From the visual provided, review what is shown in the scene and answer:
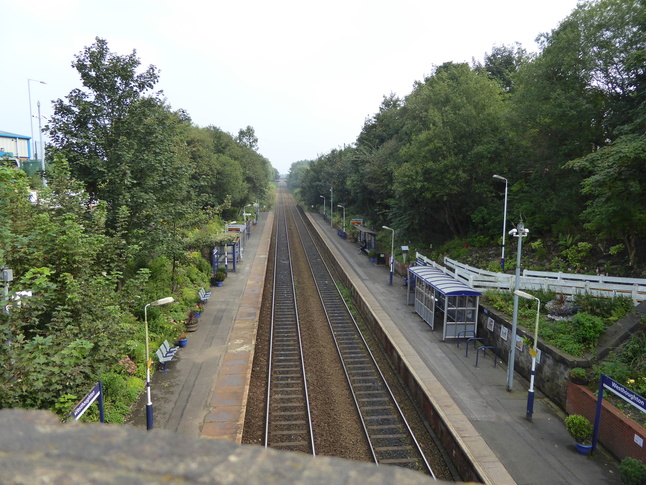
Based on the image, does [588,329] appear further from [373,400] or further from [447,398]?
[373,400]

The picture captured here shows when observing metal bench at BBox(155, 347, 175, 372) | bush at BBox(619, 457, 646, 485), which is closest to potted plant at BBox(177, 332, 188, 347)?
metal bench at BBox(155, 347, 175, 372)

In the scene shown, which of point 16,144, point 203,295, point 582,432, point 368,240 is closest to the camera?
point 582,432

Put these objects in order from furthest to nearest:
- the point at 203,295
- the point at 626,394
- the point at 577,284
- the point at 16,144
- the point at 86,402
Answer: the point at 16,144 < the point at 203,295 < the point at 577,284 < the point at 626,394 < the point at 86,402

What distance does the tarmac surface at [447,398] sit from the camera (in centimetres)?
1251

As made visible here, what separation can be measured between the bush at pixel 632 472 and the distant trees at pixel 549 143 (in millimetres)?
10032

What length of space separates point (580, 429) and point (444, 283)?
35.6 feet

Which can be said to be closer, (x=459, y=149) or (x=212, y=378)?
(x=212, y=378)

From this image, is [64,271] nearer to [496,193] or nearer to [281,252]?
[496,193]

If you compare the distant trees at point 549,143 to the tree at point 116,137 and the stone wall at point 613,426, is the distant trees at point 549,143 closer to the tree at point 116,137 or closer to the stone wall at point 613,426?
the stone wall at point 613,426

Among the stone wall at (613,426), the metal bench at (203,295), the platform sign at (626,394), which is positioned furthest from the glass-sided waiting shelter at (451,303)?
the metal bench at (203,295)

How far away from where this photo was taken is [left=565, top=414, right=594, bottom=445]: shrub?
12.8m

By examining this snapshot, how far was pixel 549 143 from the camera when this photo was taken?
27328mm

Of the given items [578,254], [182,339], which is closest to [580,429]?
→ [578,254]

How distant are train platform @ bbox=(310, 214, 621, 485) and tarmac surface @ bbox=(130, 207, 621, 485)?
3 centimetres
